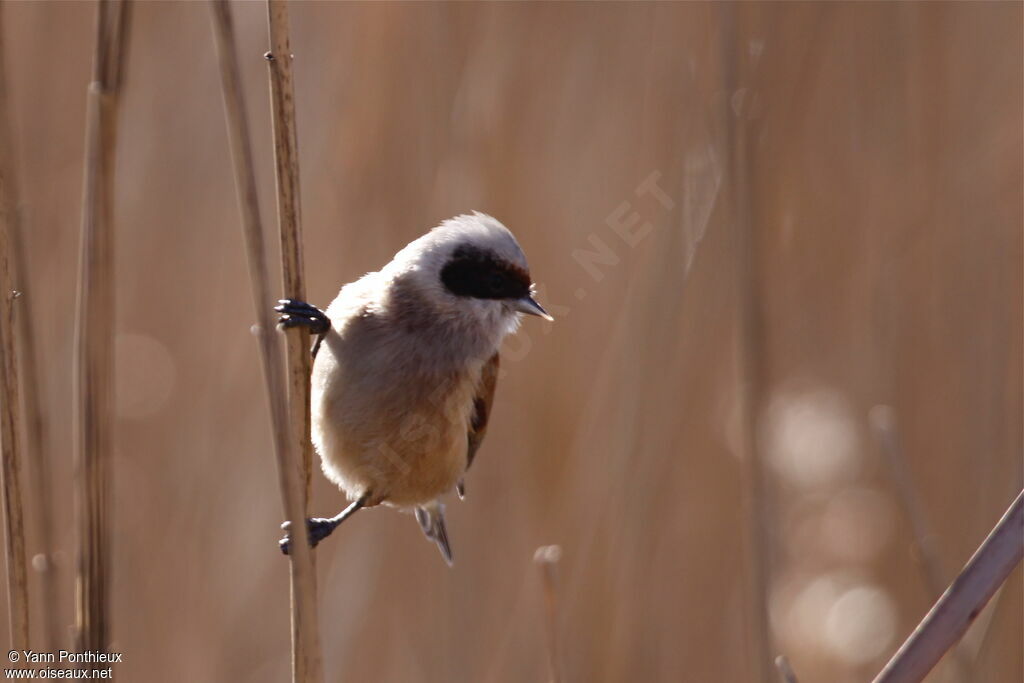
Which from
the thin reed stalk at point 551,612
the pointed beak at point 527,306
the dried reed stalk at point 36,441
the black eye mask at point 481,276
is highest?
the black eye mask at point 481,276

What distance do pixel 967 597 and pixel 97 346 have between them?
1091 mm

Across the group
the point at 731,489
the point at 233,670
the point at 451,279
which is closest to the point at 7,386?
the point at 451,279

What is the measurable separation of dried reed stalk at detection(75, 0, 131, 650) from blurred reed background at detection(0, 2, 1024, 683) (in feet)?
3.45

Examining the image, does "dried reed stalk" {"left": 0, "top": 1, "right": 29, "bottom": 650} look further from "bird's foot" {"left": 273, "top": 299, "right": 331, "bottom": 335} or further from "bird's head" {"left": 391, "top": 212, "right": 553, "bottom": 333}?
→ "bird's head" {"left": 391, "top": 212, "right": 553, "bottom": 333}

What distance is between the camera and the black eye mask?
1874 millimetres

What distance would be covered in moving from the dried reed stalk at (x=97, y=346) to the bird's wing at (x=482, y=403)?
763 millimetres

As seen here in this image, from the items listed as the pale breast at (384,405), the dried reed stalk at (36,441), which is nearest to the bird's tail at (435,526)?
the pale breast at (384,405)

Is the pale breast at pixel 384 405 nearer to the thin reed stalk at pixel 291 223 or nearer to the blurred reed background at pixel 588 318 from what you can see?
the thin reed stalk at pixel 291 223

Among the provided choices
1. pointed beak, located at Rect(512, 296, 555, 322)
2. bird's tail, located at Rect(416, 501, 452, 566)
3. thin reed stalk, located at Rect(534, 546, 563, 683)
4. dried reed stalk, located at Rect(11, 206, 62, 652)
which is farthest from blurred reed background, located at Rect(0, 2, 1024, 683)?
dried reed stalk, located at Rect(11, 206, 62, 652)

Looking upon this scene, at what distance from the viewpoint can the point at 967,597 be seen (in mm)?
1097

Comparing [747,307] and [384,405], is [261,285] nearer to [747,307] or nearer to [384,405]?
[384,405]

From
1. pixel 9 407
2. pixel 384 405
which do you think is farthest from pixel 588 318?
pixel 9 407

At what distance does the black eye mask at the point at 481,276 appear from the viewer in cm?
187

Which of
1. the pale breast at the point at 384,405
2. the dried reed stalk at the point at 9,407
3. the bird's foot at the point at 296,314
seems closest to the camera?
the dried reed stalk at the point at 9,407
